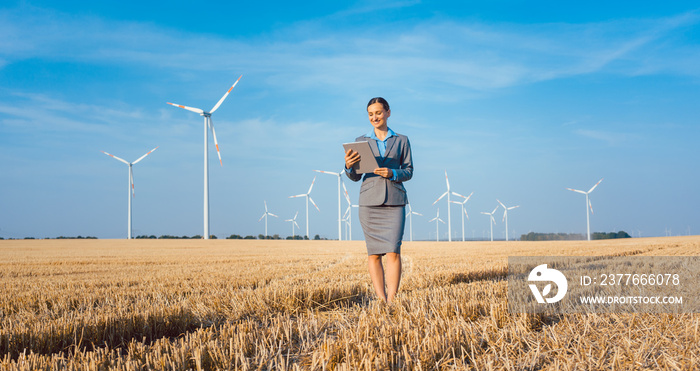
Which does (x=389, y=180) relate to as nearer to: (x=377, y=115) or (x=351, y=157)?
(x=351, y=157)

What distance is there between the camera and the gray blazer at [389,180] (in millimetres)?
5715

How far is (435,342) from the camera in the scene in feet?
10.6

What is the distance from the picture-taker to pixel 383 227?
19.1 ft

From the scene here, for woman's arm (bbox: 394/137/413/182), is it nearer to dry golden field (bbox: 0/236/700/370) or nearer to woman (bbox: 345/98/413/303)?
woman (bbox: 345/98/413/303)

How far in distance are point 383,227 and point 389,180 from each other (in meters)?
0.60

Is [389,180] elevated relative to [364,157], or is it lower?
lower

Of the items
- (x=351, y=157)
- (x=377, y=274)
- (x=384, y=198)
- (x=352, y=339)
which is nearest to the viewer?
(x=352, y=339)

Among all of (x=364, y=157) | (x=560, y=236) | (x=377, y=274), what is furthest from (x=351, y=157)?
(x=560, y=236)

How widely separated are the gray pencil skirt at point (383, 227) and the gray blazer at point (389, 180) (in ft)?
0.41

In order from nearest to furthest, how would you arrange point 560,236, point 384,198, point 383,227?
point 384,198 < point 383,227 < point 560,236

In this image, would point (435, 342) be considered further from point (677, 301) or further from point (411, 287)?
point (411, 287)

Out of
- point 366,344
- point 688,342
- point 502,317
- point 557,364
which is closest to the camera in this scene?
point 557,364

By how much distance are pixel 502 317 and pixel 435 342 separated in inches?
52.2

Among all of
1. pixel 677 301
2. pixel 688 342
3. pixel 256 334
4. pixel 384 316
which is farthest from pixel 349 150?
pixel 677 301
